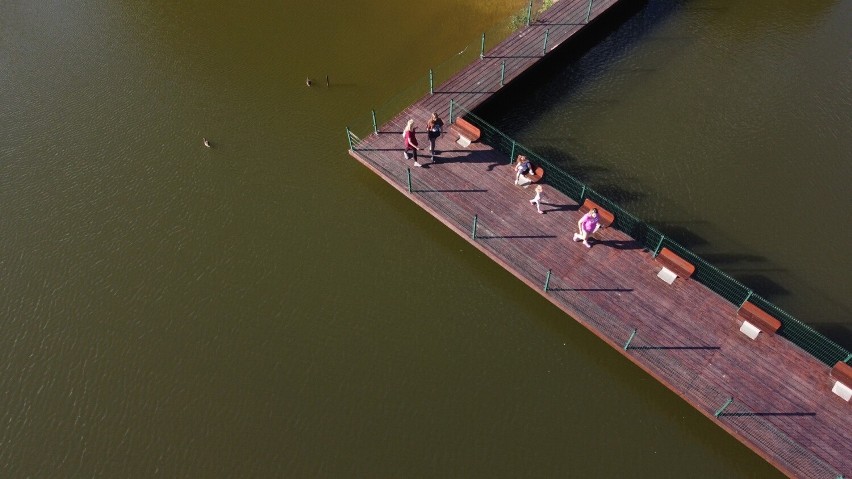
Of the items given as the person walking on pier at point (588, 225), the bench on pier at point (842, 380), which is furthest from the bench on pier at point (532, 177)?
the bench on pier at point (842, 380)

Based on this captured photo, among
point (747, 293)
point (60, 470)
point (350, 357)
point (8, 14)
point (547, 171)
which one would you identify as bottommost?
point (60, 470)

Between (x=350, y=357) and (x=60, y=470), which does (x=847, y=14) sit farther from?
(x=60, y=470)

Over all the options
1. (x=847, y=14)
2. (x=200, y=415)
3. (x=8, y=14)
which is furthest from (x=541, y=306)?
(x=8, y=14)

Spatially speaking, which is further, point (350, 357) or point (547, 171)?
point (547, 171)

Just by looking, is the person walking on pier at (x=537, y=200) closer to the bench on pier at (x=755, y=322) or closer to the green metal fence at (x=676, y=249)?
the green metal fence at (x=676, y=249)

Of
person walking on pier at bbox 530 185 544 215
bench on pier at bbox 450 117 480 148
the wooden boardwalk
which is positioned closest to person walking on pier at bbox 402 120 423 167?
the wooden boardwalk

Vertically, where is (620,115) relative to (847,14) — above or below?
below

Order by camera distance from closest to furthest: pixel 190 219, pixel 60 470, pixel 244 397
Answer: pixel 60 470
pixel 244 397
pixel 190 219
